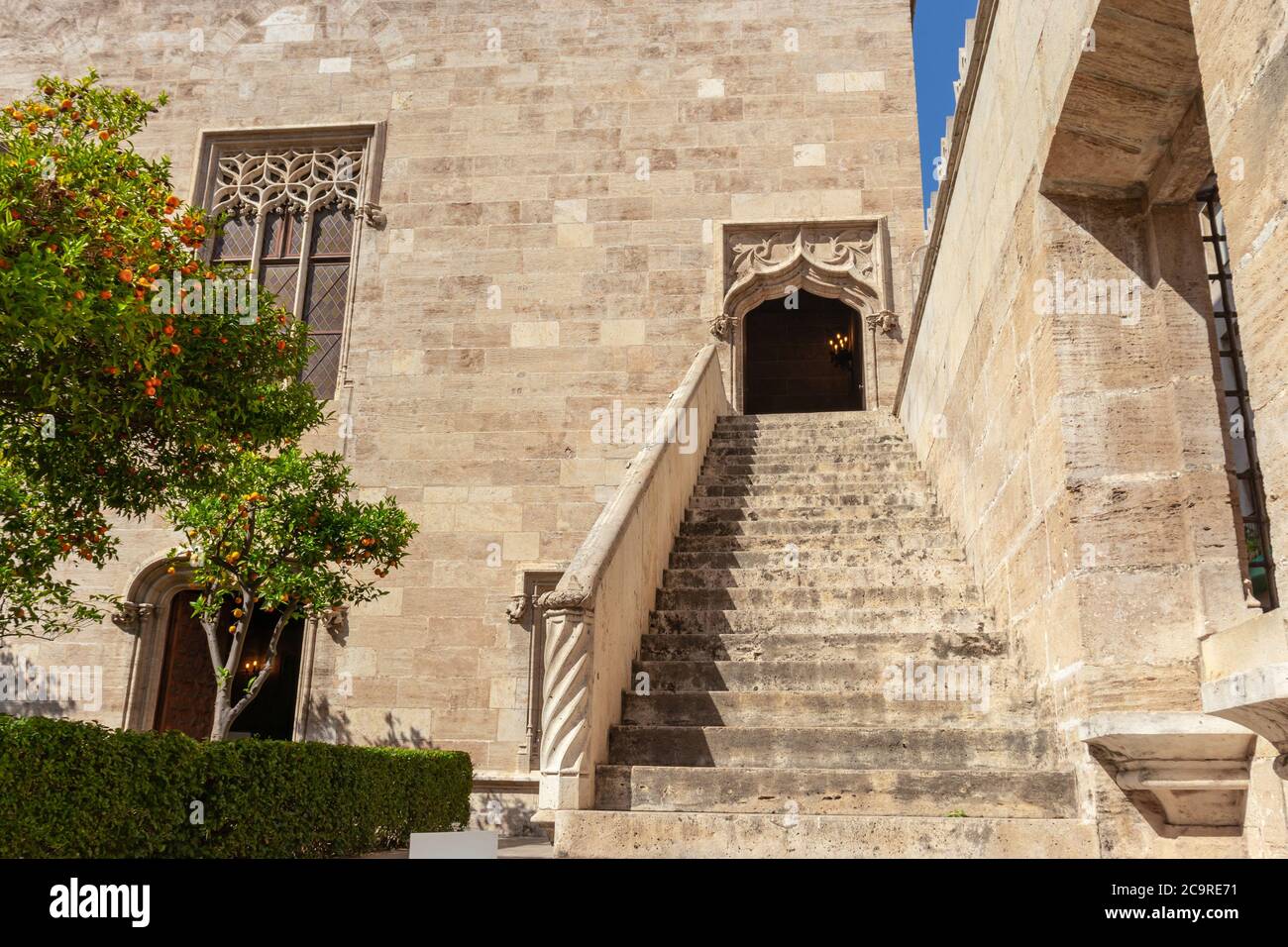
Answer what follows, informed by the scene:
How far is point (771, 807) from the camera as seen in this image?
15.0 ft

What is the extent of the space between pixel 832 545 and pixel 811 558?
0.76 ft

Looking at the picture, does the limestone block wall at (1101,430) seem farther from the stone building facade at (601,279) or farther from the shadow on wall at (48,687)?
the shadow on wall at (48,687)

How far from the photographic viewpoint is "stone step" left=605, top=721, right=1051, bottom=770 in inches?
183

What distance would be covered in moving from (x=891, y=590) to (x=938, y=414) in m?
2.03

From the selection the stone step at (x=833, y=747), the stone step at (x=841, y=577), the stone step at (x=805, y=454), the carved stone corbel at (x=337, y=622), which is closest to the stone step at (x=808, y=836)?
the stone step at (x=833, y=747)

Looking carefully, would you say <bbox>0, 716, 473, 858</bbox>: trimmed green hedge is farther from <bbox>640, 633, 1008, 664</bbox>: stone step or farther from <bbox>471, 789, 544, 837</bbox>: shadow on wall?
<bbox>640, 633, 1008, 664</bbox>: stone step

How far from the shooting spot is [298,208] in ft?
43.2

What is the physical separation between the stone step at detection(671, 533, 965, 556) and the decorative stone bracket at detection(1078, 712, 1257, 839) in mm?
3246

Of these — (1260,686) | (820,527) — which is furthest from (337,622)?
(1260,686)

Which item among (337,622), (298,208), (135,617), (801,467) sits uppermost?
(298,208)

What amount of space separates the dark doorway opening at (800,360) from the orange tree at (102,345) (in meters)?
12.1

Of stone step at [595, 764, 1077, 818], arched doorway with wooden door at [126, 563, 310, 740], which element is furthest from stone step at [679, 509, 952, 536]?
arched doorway with wooden door at [126, 563, 310, 740]

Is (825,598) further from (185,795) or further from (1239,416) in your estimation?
(185,795)

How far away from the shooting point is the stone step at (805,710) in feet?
16.7
